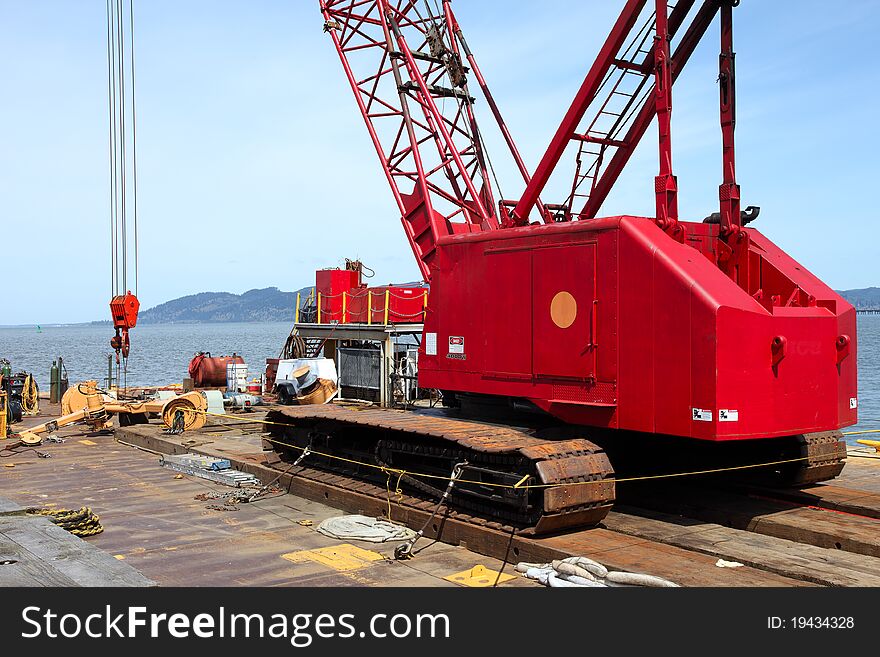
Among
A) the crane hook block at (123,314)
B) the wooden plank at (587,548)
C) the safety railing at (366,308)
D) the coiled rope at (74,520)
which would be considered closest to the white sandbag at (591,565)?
the wooden plank at (587,548)

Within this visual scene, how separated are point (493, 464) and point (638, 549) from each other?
5.81 ft

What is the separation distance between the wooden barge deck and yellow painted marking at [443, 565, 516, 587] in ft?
0.39

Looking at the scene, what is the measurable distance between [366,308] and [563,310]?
1642 centimetres

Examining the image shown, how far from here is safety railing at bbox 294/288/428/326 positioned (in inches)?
955

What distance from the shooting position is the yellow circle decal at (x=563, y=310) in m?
9.18

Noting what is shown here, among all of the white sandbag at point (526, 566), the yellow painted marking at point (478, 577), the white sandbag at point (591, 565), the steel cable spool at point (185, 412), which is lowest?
the yellow painted marking at point (478, 577)

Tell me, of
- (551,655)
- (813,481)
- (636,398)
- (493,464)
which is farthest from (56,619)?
(813,481)

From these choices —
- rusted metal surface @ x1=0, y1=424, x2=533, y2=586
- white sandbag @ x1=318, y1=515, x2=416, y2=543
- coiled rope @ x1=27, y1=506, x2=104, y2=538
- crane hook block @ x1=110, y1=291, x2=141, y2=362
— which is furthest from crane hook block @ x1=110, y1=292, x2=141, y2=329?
white sandbag @ x1=318, y1=515, x2=416, y2=543

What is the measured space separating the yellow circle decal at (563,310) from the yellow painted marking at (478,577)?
9.16 feet

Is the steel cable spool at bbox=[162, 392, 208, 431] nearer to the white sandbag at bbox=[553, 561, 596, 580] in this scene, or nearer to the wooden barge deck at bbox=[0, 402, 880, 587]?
the wooden barge deck at bbox=[0, 402, 880, 587]

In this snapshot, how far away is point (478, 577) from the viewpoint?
7.77 metres

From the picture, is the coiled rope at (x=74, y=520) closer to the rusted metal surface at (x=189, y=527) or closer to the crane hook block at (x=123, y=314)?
the rusted metal surface at (x=189, y=527)

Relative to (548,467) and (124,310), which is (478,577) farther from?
(124,310)

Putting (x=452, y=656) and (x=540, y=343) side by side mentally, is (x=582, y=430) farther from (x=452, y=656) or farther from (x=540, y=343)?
(x=452, y=656)
